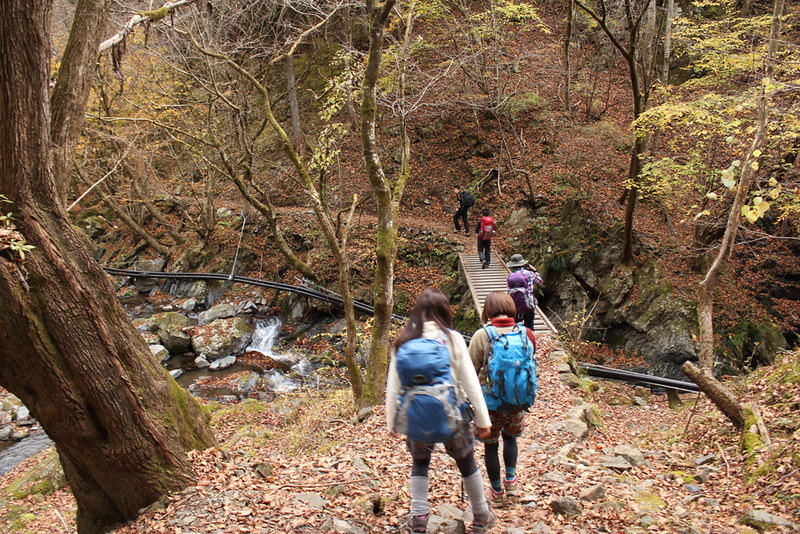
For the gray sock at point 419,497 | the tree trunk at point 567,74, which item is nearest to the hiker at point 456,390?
the gray sock at point 419,497

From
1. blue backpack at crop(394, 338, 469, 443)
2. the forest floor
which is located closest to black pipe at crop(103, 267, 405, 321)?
the forest floor

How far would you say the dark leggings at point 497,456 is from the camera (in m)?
3.43

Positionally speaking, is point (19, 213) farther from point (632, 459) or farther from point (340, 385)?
point (340, 385)

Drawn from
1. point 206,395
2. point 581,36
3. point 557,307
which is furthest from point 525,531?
point 581,36

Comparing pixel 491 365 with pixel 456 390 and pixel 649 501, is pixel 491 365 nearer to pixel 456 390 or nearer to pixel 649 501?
pixel 456 390

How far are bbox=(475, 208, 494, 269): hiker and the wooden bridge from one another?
0.27m

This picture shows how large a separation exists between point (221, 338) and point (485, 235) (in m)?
8.39

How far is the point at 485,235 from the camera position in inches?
484

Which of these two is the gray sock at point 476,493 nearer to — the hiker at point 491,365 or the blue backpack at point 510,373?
the hiker at point 491,365

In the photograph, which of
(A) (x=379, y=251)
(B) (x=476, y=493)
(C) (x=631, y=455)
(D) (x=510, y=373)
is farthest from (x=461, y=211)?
(B) (x=476, y=493)

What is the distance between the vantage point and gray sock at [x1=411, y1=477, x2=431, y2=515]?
2912 mm

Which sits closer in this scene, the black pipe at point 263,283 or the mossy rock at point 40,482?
the mossy rock at point 40,482

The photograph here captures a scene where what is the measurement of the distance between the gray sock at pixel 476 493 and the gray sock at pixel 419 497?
282mm

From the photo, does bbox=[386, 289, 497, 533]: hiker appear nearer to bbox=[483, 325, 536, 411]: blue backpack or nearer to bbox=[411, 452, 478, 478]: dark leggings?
bbox=[411, 452, 478, 478]: dark leggings
